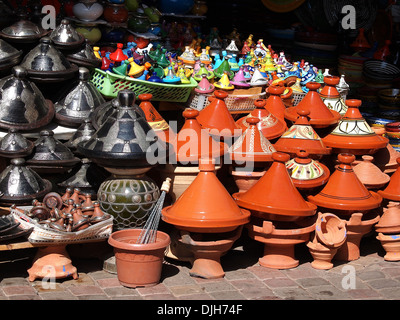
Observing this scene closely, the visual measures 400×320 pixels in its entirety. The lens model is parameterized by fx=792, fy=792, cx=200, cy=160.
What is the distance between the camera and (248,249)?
259 inches

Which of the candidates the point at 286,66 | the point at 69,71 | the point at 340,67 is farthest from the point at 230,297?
the point at 340,67

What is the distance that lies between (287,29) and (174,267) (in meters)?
5.24

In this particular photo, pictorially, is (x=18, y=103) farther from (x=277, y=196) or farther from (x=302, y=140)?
(x=302, y=140)

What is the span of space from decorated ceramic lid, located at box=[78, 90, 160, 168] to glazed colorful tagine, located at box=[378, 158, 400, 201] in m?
2.04

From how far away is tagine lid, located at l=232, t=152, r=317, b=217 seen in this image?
235 inches

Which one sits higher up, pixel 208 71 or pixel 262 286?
pixel 208 71

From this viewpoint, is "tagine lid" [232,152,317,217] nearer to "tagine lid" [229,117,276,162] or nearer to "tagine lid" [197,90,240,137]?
"tagine lid" [229,117,276,162]

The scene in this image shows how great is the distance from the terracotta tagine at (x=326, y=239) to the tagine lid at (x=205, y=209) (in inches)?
Result: 24.1

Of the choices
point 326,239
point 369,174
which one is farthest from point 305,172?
point 369,174

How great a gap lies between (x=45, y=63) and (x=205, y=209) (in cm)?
202

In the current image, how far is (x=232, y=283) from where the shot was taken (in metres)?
5.84

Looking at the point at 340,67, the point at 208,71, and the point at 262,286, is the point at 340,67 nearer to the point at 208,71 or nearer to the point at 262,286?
the point at 208,71

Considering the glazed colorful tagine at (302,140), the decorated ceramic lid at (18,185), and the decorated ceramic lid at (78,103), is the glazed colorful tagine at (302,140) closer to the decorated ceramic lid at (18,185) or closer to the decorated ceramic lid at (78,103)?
the decorated ceramic lid at (78,103)

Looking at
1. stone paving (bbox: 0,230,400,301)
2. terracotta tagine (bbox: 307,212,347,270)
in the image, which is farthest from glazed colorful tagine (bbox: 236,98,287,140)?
stone paving (bbox: 0,230,400,301)
